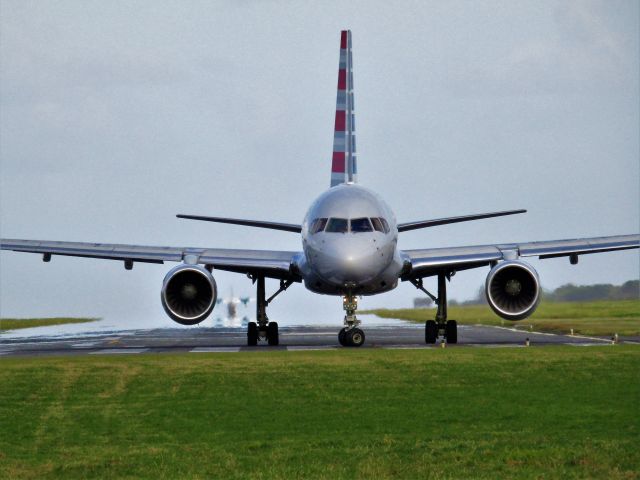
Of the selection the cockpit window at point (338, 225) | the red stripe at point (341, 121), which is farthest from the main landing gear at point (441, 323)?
the red stripe at point (341, 121)

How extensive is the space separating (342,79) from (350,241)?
15.5 meters

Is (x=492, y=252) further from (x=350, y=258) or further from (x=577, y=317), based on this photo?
(x=577, y=317)

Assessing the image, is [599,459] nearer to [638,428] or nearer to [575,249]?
[638,428]

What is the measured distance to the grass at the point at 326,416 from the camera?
14.1m

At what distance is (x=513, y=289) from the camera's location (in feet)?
114

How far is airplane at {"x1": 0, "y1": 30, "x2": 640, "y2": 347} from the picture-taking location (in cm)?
3272

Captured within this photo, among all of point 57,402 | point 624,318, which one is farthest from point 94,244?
point 624,318

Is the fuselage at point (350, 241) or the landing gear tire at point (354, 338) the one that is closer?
the fuselage at point (350, 241)

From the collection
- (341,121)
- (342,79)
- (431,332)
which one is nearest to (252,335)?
(431,332)

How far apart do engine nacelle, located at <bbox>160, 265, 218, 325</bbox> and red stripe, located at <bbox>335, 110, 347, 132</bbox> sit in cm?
1171

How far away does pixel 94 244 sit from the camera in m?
38.2

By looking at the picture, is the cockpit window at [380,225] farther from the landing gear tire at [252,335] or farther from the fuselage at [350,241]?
the landing gear tire at [252,335]

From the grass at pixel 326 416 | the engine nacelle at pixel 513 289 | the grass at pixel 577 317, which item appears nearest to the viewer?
the grass at pixel 326 416

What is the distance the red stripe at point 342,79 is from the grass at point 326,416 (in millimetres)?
20942
